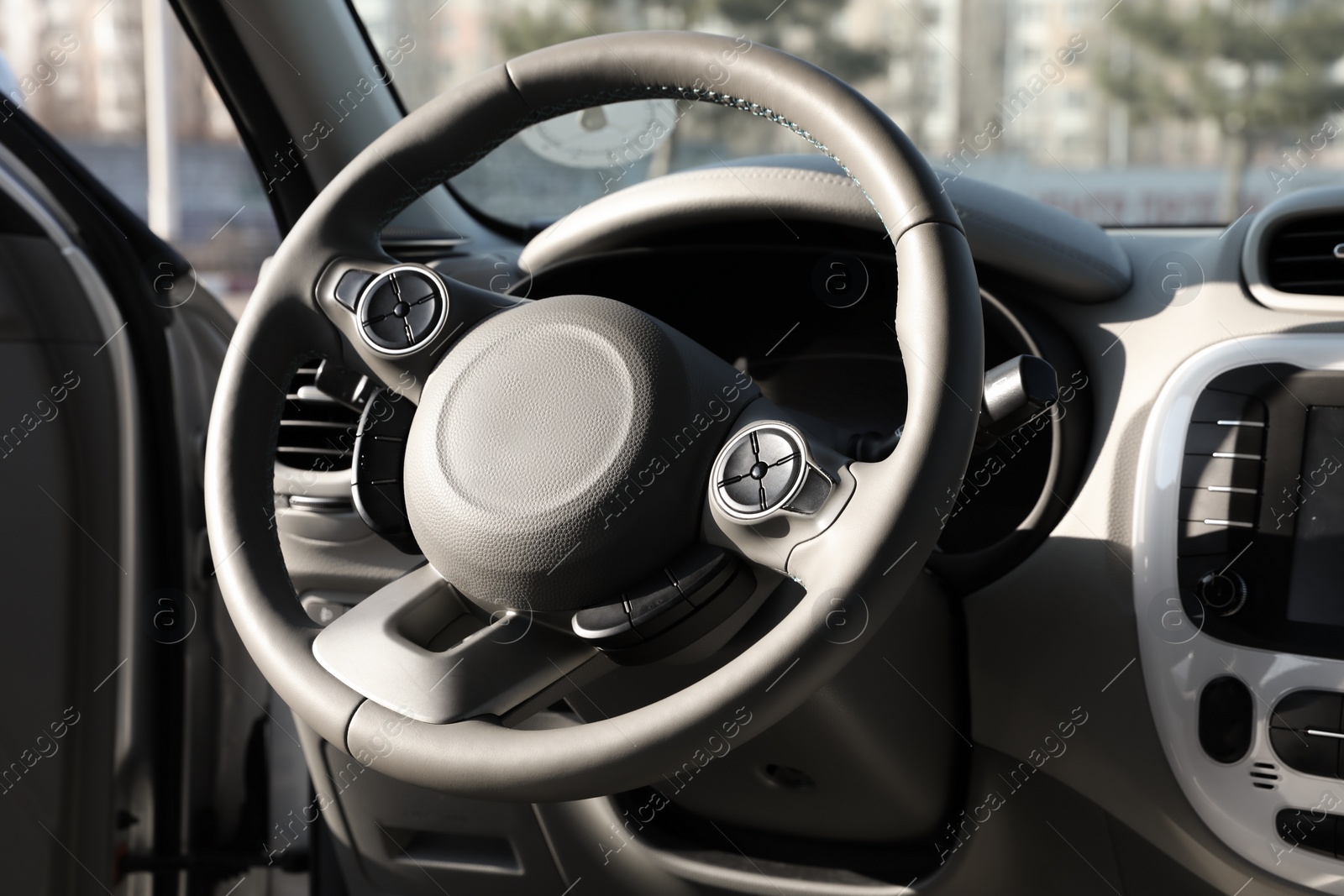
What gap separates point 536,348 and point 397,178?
237mm

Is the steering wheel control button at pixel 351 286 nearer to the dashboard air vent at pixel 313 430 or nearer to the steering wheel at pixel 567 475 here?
the steering wheel at pixel 567 475

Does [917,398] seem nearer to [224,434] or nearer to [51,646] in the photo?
[224,434]

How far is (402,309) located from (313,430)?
0.52 metres

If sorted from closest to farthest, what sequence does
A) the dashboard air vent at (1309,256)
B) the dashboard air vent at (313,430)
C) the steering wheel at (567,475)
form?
the steering wheel at (567,475) → the dashboard air vent at (1309,256) → the dashboard air vent at (313,430)

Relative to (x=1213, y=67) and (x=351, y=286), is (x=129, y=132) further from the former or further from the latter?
(x=1213, y=67)

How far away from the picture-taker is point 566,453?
83 centimetres

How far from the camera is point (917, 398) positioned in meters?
0.73

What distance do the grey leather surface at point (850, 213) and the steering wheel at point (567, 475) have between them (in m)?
0.23

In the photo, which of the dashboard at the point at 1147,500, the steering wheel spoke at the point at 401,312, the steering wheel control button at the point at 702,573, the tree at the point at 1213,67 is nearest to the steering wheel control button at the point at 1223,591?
the dashboard at the point at 1147,500

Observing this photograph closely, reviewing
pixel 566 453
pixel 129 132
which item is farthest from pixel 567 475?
pixel 129 132

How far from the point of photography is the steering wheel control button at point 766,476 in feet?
2.52

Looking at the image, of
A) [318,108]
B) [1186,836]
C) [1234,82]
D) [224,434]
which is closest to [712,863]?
[1186,836]

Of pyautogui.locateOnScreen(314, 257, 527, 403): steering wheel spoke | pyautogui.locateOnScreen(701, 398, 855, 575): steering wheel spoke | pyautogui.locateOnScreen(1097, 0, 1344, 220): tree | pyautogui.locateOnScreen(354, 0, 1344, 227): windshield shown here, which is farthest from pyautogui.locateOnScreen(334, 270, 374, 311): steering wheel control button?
pyautogui.locateOnScreen(1097, 0, 1344, 220): tree

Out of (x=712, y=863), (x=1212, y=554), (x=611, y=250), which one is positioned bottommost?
(x=712, y=863)
